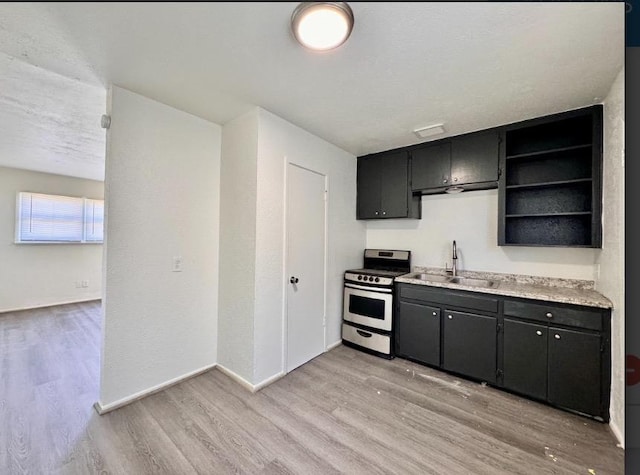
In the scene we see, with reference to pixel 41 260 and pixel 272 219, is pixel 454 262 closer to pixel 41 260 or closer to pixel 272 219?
pixel 272 219

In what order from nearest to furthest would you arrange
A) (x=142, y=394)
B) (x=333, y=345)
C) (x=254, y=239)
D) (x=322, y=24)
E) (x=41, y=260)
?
(x=322, y=24), (x=142, y=394), (x=254, y=239), (x=333, y=345), (x=41, y=260)

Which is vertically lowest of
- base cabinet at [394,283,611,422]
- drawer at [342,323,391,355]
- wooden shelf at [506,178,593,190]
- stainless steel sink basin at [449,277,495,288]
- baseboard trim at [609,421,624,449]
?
baseboard trim at [609,421,624,449]

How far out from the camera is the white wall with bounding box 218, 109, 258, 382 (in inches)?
90.4

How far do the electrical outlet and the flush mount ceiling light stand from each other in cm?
199

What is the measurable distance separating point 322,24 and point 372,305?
8.56 ft

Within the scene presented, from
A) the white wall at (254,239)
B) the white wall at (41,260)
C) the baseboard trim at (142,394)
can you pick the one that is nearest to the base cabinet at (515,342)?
the white wall at (254,239)

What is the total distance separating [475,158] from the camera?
2.64m

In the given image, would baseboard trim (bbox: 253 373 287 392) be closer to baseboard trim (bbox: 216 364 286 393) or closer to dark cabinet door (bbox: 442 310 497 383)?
baseboard trim (bbox: 216 364 286 393)

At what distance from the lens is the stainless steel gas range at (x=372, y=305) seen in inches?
114

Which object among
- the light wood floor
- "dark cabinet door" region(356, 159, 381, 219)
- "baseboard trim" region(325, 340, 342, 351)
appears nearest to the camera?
A: the light wood floor

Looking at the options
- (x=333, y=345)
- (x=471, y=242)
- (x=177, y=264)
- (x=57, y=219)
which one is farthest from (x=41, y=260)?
(x=471, y=242)

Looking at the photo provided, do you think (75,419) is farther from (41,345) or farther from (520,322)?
(520,322)

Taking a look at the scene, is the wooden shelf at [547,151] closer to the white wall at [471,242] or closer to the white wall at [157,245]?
the white wall at [471,242]

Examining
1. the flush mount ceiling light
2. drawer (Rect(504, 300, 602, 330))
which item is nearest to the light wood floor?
drawer (Rect(504, 300, 602, 330))
